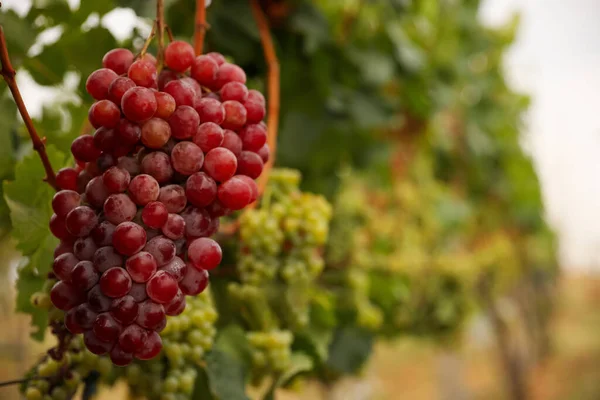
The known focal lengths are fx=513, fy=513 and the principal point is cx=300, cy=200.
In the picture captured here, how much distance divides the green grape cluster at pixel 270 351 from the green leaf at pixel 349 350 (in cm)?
36

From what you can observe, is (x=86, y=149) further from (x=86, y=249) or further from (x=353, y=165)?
(x=353, y=165)

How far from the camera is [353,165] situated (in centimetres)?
131

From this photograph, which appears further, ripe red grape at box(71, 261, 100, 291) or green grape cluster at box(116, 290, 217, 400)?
green grape cluster at box(116, 290, 217, 400)

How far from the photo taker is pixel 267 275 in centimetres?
67

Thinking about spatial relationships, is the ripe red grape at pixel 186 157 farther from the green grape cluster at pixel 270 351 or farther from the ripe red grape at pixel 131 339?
the green grape cluster at pixel 270 351

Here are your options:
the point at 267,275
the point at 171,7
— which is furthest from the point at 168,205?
the point at 171,7

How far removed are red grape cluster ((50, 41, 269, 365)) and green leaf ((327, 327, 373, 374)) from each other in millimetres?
644

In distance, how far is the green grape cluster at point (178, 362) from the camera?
53 centimetres

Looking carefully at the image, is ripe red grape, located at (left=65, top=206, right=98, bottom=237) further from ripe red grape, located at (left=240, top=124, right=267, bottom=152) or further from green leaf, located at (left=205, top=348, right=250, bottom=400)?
green leaf, located at (left=205, top=348, right=250, bottom=400)

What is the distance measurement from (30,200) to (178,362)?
217mm

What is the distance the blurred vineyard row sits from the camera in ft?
2.07

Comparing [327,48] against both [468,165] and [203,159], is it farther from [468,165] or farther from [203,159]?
[468,165]

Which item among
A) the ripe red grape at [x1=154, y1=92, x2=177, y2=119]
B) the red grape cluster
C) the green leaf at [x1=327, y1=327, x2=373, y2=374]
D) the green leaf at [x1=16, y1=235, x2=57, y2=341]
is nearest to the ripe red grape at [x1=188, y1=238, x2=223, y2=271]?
the red grape cluster

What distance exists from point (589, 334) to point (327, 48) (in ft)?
26.7
